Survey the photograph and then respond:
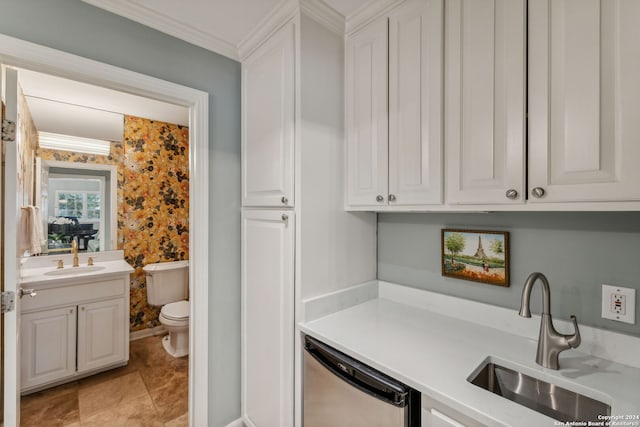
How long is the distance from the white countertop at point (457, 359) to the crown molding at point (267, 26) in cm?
150

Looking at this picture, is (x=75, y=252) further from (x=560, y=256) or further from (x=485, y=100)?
(x=560, y=256)

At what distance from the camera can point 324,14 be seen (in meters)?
1.43

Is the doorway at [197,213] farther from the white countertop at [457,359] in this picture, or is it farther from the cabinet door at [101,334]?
the cabinet door at [101,334]

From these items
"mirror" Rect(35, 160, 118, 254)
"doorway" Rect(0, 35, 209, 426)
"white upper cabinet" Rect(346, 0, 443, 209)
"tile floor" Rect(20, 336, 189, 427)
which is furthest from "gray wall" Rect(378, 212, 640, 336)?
"mirror" Rect(35, 160, 118, 254)

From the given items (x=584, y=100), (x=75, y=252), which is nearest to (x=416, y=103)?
(x=584, y=100)

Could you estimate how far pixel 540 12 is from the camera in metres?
0.92

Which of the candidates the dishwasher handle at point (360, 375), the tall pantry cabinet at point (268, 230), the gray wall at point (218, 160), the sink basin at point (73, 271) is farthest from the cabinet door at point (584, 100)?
the sink basin at point (73, 271)

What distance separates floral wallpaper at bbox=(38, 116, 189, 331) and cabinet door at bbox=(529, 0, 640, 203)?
347cm

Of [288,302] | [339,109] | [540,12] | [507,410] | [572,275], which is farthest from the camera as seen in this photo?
[339,109]

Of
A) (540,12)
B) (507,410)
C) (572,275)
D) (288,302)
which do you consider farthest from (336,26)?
(507,410)

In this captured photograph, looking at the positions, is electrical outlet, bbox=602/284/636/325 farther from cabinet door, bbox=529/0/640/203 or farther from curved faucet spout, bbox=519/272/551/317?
cabinet door, bbox=529/0/640/203

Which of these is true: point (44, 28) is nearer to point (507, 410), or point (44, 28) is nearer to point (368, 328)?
point (368, 328)

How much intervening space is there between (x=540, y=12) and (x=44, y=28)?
1925mm

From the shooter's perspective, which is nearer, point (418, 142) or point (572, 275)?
point (572, 275)
